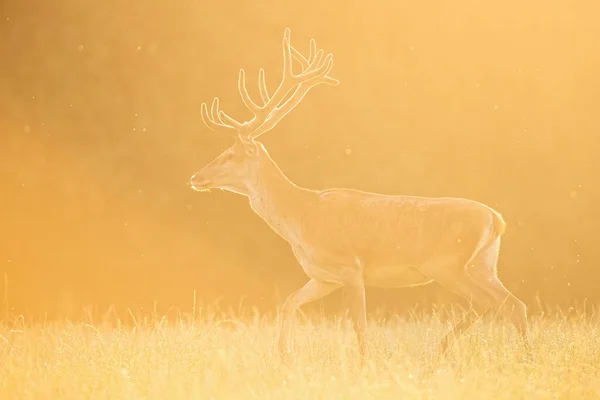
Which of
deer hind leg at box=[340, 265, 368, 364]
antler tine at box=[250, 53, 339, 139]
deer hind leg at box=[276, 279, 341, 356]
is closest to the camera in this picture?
deer hind leg at box=[340, 265, 368, 364]

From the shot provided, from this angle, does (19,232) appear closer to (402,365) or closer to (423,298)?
(423,298)

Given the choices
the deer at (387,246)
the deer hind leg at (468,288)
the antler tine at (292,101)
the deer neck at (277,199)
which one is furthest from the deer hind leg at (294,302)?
the antler tine at (292,101)

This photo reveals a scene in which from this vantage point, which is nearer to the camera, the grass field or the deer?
the grass field

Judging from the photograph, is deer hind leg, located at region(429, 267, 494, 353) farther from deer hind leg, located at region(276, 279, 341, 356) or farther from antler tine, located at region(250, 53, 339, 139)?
antler tine, located at region(250, 53, 339, 139)

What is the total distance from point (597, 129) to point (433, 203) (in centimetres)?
440

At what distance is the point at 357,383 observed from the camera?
4.00m

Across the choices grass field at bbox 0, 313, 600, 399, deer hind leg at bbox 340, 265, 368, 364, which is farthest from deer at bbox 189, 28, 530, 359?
grass field at bbox 0, 313, 600, 399

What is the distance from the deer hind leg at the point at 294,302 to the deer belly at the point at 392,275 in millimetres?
227

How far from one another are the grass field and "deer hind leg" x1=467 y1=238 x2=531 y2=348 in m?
0.15

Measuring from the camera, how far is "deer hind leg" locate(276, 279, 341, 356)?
5.53 metres

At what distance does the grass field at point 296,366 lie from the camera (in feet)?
12.5

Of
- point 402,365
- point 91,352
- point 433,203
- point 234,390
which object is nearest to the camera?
point 234,390

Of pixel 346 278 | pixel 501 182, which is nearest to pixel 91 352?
pixel 346 278

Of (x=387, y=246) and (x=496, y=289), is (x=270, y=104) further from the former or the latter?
(x=496, y=289)
